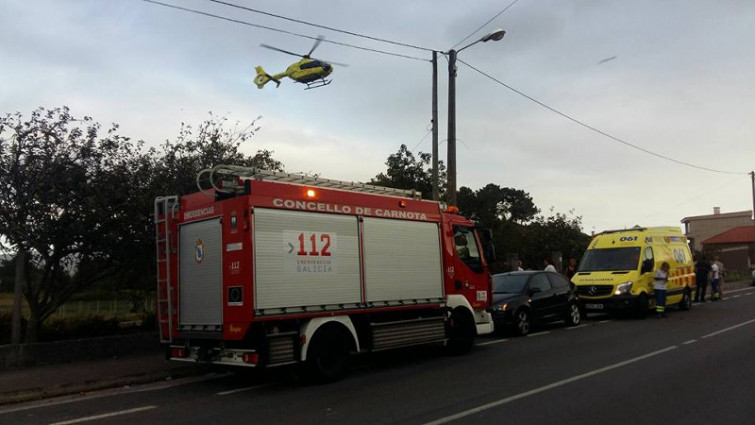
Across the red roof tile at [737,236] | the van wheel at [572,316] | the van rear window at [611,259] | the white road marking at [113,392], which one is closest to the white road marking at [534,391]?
the white road marking at [113,392]

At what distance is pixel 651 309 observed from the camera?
1816cm

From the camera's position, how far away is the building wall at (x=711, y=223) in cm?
7512

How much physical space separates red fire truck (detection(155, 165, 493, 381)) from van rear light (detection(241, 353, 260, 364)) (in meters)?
0.02

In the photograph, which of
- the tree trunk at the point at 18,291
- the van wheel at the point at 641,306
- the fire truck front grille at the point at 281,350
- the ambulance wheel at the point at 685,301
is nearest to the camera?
the fire truck front grille at the point at 281,350

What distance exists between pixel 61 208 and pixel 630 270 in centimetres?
1472

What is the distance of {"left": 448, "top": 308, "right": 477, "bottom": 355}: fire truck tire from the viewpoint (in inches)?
431

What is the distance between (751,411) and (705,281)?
19.1 meters

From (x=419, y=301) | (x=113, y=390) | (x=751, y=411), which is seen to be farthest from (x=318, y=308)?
(x=751, y=411)

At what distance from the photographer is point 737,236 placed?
217 feet

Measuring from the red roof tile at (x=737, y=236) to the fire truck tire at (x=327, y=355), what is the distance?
224 feet

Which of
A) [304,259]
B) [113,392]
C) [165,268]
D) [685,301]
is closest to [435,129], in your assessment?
[304,259]

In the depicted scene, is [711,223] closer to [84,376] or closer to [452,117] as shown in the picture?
[452,117]

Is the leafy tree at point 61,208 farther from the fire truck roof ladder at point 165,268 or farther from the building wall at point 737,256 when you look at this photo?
the building wall at point 737,256

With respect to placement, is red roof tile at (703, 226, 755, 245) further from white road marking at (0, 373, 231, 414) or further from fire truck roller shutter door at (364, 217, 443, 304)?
white road marking at (0, 373, 231, 414)
